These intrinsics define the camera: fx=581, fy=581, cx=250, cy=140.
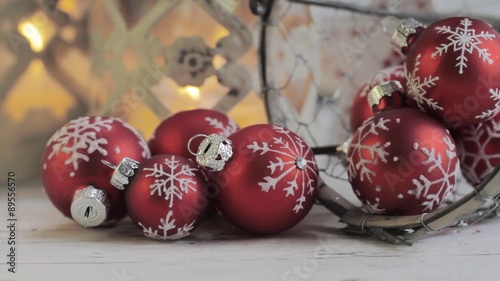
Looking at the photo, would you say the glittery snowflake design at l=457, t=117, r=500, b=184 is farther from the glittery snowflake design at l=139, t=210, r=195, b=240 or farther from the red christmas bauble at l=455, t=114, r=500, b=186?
the glittery snowflake design at l=139, t=210, r=195, b=240

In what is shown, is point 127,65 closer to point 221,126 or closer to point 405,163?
point 221,126

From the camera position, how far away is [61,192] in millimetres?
427

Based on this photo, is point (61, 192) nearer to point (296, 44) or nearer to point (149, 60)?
point (149, 60)

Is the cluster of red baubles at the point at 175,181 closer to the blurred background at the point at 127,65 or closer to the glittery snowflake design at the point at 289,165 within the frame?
the glittery snowflake design at the point at 289,165

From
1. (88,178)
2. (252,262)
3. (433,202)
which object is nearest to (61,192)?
(88,178)

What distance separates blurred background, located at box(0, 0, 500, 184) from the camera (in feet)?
1.86

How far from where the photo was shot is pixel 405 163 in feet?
1.25

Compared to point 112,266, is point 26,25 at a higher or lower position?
higher

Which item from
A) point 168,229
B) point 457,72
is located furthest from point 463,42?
point 168,229

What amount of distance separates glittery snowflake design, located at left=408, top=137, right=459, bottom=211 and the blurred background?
0.73ft

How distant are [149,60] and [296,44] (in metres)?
0.17

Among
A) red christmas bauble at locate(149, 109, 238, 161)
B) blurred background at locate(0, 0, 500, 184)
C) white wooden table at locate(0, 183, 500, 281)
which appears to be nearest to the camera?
white wooden table at locate(0, 183, 500, 281)

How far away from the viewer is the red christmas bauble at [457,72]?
0.38m

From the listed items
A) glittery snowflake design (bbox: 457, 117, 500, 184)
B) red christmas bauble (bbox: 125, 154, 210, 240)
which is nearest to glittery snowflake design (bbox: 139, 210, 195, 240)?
red christmas bauble (bbox: 125, 154, 210, 240)
